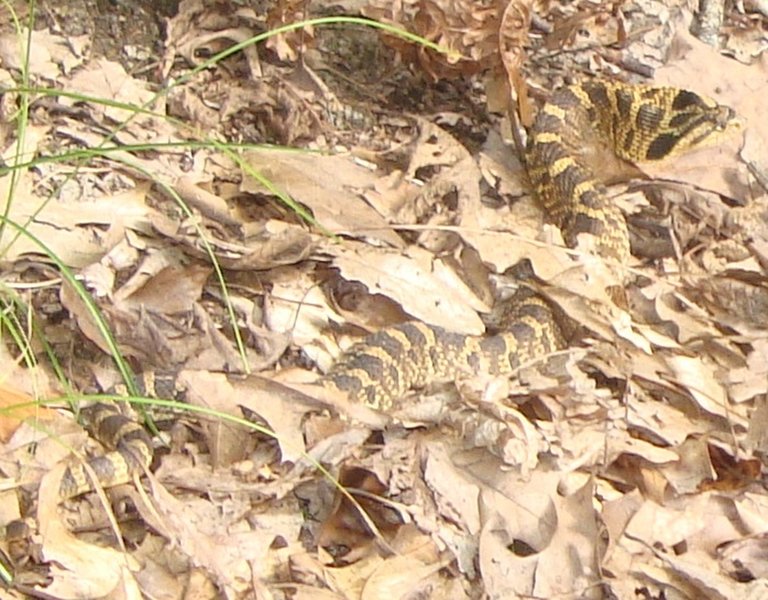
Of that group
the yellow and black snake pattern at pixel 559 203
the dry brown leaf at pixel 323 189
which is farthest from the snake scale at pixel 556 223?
the dry brown leaf at pixel 323 189

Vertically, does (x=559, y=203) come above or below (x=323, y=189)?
below

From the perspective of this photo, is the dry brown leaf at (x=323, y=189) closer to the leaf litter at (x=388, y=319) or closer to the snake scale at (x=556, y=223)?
the leaf litter at (x=388, y=319)

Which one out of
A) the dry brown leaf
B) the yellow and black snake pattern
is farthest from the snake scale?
the dry brown leaf

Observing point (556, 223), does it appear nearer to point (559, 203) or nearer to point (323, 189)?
point (559, 203)

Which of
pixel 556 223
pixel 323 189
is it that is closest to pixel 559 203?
pixel 556 223

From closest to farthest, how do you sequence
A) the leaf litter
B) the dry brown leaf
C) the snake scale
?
the leaf litter → the snake scale → the dry brown leaf

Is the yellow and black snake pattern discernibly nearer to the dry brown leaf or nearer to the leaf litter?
the leaf litter
